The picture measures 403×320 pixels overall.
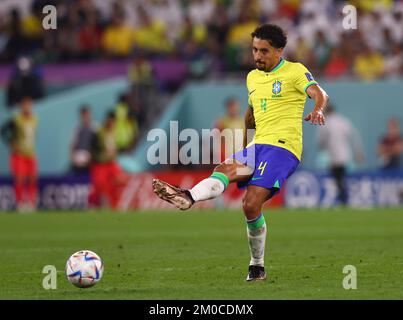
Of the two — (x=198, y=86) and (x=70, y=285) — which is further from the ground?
(x=198, y=86)

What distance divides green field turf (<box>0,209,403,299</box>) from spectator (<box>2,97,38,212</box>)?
2.11 m

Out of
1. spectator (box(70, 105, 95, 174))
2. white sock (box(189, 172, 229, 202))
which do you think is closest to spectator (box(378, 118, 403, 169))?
spectator (box(70, 105, 95, 174))

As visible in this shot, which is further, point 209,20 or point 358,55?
point 209,20

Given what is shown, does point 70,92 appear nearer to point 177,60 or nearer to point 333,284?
point 177,60

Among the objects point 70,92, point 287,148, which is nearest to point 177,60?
point 70,92

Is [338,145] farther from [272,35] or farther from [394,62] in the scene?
[272,35]

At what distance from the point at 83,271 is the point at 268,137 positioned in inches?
87.0

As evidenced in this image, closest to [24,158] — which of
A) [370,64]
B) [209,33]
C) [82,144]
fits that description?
[82,144]

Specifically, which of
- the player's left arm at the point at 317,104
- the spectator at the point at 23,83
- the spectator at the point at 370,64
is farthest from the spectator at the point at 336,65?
the player's left arm at the point at 317,104

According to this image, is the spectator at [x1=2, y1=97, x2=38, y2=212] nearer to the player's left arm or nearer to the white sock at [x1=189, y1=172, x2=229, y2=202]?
the white sock at [x1=189, y1=172, x2=229, y2=202]

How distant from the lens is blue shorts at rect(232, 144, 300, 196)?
34.1ft

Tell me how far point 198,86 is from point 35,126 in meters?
4.06

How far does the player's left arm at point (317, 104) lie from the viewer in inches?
383
